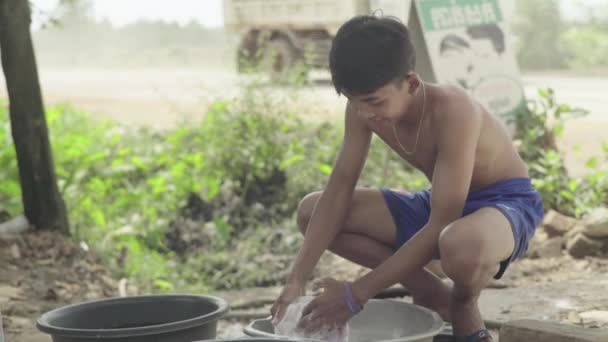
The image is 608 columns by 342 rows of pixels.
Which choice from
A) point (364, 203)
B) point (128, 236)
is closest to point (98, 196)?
point (128, 236)

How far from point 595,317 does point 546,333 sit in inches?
37.4

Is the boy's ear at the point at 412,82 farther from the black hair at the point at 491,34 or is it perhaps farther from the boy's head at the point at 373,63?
the black hair at the point at 491,34

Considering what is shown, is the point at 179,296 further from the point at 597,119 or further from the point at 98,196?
the point at 597,119

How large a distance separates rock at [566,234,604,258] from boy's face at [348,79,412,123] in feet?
7.88

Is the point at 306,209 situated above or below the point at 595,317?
above

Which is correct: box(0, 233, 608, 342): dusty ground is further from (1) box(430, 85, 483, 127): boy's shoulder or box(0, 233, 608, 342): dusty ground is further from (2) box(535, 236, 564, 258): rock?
(1) box(430, 85, 483, 127): boy's shoulder

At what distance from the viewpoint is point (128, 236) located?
5.87m

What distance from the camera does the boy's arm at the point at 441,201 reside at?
9.16ft

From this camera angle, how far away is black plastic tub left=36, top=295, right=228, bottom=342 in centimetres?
263

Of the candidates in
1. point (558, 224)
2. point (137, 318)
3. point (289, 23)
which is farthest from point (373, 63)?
point (289, 23)

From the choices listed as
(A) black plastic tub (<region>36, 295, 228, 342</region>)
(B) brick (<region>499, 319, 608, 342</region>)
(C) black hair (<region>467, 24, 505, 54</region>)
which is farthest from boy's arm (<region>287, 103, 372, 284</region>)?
(C) black hair (<region>467, 24, 505, 54</region>)

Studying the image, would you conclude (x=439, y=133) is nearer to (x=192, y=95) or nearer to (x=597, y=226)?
(x=597, y=226)

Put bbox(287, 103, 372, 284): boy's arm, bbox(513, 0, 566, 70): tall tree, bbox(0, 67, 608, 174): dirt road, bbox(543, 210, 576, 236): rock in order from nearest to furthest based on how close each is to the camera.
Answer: bbox(287, 103, 372, 284): boy's arm
bbox(543, 210, 576, 236): rock
bbox(0, 67, 608, 174): dirt road
bbox(513, 0, 566, 70): tall tree

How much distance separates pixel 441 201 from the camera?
2.85 m
